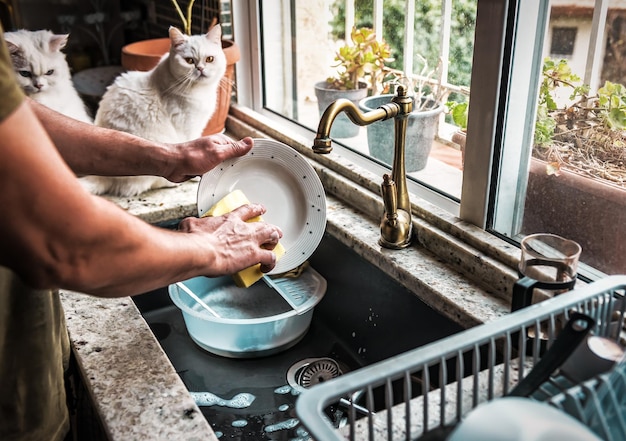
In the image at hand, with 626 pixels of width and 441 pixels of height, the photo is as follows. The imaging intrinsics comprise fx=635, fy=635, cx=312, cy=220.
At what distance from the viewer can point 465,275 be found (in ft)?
3.64

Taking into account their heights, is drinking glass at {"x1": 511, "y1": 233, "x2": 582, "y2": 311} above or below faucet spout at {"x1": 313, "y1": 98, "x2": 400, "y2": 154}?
below

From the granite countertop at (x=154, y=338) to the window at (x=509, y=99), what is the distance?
0.07 m

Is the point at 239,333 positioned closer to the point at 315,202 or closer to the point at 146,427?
the point at 315,202

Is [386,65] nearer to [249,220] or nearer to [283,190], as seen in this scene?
[283,190]

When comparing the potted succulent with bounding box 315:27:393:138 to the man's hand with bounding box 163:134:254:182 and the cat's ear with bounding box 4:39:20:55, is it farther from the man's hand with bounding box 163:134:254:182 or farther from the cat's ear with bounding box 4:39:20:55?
the cat's ear with bounding box 4:39:20:55

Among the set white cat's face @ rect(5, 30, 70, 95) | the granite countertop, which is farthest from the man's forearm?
Result: white cat's face @ rect(5, 30, 70, 95)

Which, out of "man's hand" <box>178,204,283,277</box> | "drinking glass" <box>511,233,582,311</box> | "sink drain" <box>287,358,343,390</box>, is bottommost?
"sink drain" <box>287,358,343,390</box>

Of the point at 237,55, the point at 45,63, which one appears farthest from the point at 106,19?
the point at 237,55

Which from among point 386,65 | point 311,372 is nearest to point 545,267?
point 311,372

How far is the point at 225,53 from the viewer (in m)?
1.67

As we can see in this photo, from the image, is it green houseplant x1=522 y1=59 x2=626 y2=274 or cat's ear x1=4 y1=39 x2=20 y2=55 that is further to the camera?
cat's ear x1=4 y1=39 x2=20 y2=55

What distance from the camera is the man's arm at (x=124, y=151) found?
3.44 feet

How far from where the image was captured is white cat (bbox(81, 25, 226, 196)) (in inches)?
60.0

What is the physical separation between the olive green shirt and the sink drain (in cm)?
46
